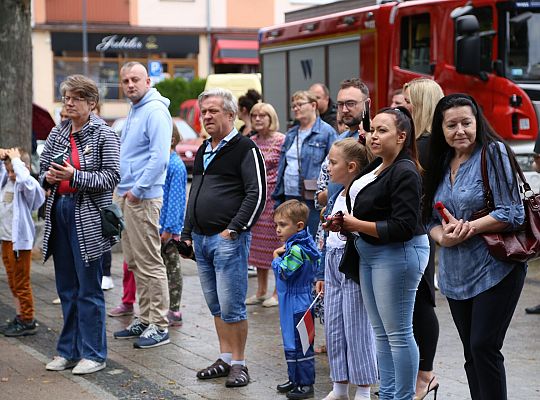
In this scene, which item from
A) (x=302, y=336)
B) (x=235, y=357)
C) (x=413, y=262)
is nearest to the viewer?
(x=413, y=262)

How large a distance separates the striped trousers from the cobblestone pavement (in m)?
0.45

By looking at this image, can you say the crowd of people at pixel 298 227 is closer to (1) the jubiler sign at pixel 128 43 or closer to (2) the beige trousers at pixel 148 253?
(2) the beige trousers at pixel 148 253

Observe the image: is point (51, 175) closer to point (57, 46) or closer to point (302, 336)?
point (302, 336)

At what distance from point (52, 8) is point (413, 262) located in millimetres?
39489

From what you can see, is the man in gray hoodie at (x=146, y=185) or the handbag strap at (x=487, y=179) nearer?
the handbag strap at (x=487, y=179)

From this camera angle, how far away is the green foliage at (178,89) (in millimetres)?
38875

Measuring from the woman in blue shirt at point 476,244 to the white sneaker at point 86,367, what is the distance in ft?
9.30

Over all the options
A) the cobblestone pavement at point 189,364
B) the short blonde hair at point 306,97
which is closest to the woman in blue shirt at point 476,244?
the cobblestone pavement at point 189,364

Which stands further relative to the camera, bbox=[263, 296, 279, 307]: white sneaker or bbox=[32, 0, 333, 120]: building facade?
bbox=[32, 0, 333, 120]: building facade

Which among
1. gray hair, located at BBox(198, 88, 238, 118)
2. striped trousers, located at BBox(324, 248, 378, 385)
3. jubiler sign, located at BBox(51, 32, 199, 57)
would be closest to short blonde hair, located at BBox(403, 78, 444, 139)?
striped trousers, located at BBox(324, 248, 378, 385)

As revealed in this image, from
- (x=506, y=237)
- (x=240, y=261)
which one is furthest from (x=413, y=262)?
(x=240, y=261)

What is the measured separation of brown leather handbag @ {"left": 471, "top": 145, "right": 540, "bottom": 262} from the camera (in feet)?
16.5

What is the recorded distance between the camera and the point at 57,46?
140ft

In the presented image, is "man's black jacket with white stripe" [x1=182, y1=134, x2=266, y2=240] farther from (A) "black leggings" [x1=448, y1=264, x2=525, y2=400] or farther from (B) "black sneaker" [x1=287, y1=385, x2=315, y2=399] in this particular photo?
(A) "black leggings" [x1=448, y1=264, x2=525, y2=400]
